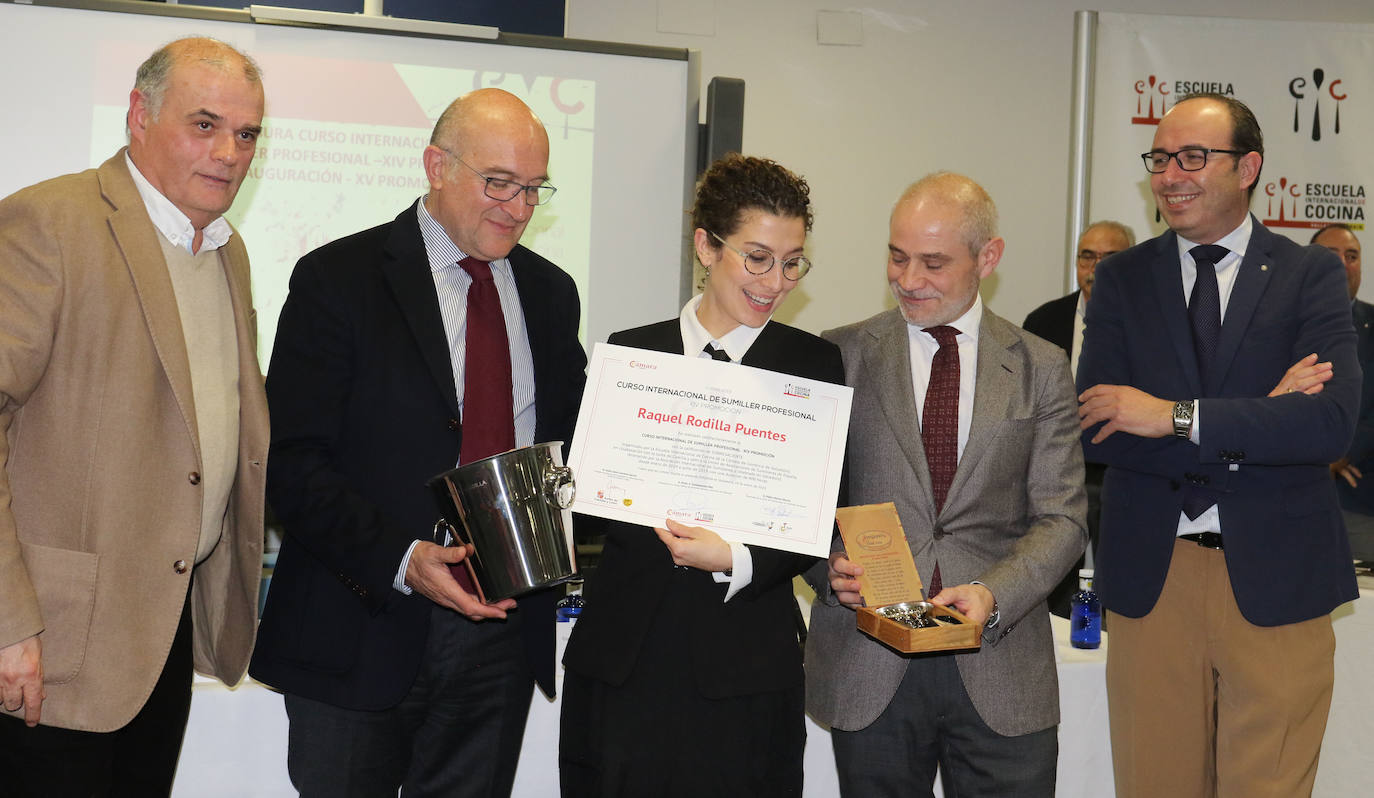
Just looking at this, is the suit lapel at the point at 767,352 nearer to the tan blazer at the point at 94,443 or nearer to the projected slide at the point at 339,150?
the tan blazer at the point at 94,443

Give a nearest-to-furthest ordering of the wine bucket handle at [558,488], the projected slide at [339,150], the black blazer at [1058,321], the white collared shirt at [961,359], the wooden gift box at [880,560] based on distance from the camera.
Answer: the wine bucket handle at [558,488], the wooden gift box at [880,560], the white collared shirt at [961,359], the projected slide at [339,150], the black blazer at [1058,321]

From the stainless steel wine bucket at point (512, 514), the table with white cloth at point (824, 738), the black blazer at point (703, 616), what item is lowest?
the table with white cloth at point (824, 738)

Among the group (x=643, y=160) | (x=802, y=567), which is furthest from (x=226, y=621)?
(x=643, y=160)

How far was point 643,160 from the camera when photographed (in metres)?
4.98

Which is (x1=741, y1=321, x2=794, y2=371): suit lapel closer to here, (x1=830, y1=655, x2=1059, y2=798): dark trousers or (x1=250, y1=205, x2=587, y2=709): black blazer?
(x1=250, y1=205, x2=587, y2=709): black blazer

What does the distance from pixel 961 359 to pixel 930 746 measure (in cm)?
87

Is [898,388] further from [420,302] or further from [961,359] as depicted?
[420,302]

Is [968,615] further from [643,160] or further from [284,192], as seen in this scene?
[284,192]

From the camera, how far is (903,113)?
653 cm

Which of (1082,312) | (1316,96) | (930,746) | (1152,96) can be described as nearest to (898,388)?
(930,746)

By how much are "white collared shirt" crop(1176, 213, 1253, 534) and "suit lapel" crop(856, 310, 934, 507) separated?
3.10 ft

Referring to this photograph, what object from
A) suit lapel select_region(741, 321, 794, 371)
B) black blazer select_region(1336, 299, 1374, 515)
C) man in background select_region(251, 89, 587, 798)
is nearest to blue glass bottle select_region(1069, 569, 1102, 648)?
suit lapel select_region(741, 321, 794, 371)

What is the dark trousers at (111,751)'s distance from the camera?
6.82ft

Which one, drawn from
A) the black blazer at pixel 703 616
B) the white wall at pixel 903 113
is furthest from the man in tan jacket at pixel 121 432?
the white wall at pixel 903 113
